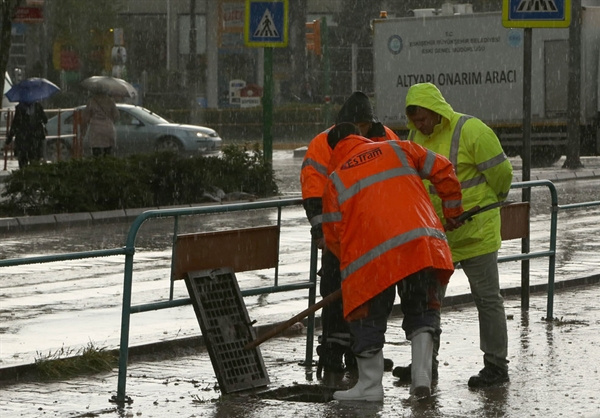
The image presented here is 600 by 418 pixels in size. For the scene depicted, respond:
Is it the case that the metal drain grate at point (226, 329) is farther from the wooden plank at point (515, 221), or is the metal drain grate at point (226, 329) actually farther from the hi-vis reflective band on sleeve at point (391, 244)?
the wooden plank at point (515, 221)

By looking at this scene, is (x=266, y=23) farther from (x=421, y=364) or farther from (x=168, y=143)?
(x=168, y=143)

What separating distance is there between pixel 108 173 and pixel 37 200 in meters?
1.10

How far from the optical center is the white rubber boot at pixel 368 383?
7.62 m

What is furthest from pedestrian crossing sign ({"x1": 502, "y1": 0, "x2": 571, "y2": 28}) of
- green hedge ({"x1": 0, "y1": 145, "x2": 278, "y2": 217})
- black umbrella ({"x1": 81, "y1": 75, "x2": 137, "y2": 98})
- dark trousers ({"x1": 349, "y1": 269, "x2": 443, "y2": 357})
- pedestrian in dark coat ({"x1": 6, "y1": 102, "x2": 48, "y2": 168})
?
pedestrian in dark coat ({"x1": 6, "y1": 102, "x2": 48, "y2": 168})

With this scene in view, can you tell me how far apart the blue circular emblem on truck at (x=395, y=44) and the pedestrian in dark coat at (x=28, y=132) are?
9537 millimetres

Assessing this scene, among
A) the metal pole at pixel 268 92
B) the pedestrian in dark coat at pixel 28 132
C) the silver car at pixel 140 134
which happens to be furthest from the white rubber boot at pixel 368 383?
the silver car at pixel 140 134

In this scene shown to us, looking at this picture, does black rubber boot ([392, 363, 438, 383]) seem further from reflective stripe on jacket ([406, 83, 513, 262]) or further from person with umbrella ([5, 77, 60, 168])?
person with umbrella ([5, 77, 60, 168])

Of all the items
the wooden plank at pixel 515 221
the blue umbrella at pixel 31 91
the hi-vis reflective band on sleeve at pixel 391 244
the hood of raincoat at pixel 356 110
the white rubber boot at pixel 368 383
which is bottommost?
the white rubber boot at pixel 368 383

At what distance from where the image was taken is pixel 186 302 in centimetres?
823

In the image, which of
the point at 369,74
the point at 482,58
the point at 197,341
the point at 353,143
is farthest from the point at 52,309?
the point at 369,74

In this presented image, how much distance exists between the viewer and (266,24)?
63.3 ft

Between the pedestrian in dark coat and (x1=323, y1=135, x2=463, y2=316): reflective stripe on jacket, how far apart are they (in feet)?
62.1

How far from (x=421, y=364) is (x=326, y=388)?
2.80 feet

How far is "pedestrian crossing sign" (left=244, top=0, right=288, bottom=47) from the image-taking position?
19266 mm
